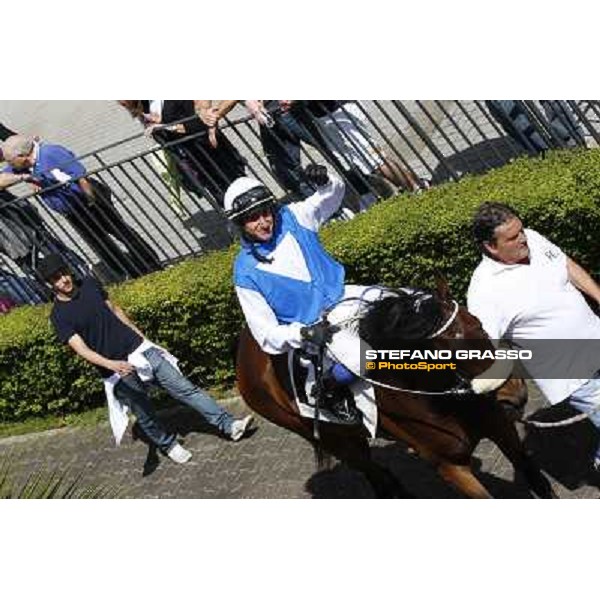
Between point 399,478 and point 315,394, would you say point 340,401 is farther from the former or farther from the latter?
point 399,478

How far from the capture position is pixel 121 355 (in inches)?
238

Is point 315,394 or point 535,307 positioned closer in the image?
point 535,307

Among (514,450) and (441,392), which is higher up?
(441,392)

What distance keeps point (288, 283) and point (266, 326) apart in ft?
0.82

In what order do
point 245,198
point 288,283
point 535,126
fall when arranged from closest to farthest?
point 245,198 → point 288,283 → point 535,126

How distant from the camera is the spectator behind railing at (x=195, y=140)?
22.2ft

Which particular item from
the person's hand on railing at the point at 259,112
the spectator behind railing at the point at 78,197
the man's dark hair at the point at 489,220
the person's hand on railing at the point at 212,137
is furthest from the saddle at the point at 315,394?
the spectator behind railing at the point at 78,197

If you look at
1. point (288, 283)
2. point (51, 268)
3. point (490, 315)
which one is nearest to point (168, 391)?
point (51, 268)

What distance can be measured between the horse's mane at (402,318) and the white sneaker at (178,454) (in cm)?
216

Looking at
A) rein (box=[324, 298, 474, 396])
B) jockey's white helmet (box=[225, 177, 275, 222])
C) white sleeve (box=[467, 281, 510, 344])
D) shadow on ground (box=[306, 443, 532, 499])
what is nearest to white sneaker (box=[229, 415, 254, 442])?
shadow on ground (box=[306, 443, 532, 499])

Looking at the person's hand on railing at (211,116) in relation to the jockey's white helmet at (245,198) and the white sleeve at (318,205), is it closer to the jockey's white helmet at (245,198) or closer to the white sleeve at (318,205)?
the white sleeve at (318,205)

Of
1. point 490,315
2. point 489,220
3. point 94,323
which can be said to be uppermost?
point 94,323

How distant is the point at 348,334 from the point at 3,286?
4.26 m

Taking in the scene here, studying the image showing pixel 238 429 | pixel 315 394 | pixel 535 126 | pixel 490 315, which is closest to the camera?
pixel 490 315
